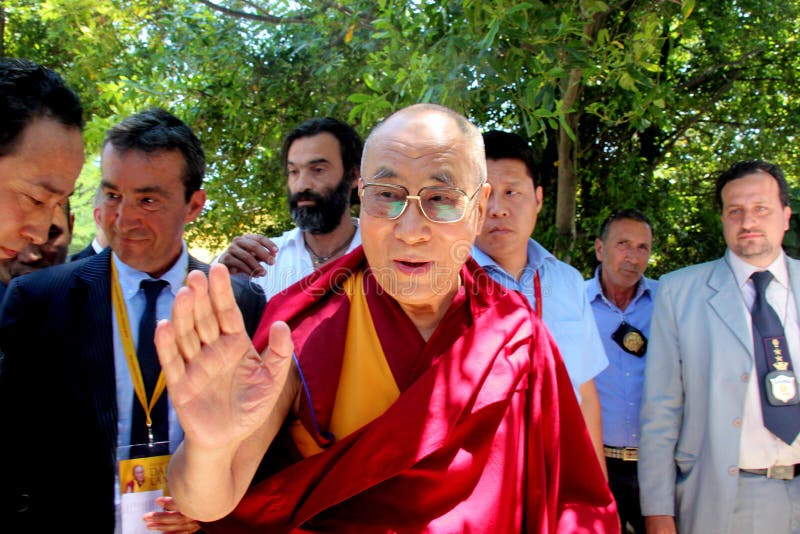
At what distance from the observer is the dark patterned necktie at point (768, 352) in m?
2.68

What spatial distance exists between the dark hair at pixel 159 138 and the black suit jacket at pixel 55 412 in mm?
554

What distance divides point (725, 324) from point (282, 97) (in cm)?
410

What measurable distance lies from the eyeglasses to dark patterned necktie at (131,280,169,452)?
2.77 ft

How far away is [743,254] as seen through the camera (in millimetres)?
2953

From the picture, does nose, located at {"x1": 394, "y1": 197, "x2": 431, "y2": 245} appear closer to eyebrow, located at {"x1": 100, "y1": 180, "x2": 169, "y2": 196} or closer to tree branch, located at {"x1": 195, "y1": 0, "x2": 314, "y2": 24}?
eyebrow, located at {"x1": 100, "y1": 180, "x2": 169, "y2": 196}

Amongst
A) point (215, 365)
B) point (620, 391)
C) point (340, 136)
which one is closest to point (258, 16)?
point (340, 136)

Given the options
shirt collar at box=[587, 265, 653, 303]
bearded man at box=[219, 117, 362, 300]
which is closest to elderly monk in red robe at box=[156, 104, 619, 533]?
bearded man at box=[219, 117, 362, 300]

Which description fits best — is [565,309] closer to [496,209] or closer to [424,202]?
[496,209]

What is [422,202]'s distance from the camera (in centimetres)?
172

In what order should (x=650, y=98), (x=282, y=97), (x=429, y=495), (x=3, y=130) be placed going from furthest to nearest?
A: (x=282, y=97)
(x=650, y=98)
(x=429, y=495)
(x=3, y=130)

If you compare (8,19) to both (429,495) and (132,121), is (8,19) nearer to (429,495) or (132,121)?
(132,121)

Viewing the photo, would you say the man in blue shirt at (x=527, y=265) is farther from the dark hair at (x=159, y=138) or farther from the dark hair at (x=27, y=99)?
the dark hair at (x=27, y=99)

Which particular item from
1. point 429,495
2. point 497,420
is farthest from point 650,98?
point 429,495

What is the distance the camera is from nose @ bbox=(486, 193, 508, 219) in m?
2.62
